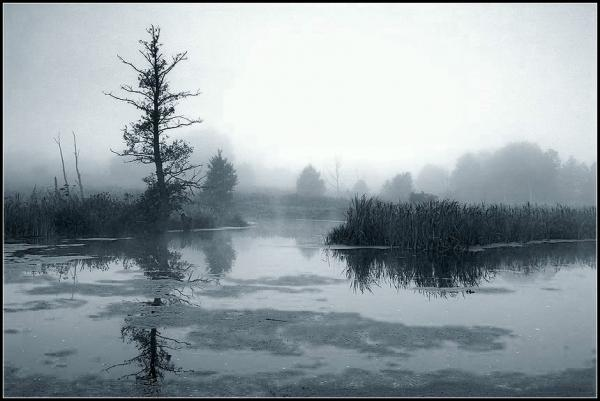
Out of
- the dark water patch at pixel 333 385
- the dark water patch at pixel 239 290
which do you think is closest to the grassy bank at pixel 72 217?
the dark water patch at pixel 239 290

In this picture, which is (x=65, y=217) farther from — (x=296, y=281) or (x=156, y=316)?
(x=156, y=316)

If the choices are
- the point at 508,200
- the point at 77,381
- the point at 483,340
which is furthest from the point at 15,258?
the point at 508,200

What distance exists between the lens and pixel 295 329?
720 centimetres

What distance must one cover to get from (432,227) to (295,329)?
39.1 ft

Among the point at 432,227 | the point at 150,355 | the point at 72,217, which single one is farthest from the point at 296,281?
the point at 72,217

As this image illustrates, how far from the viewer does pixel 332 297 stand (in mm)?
9672

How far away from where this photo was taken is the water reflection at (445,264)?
1148 centimetres

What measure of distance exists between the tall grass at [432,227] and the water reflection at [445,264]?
109cm

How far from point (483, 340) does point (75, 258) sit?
11743mm

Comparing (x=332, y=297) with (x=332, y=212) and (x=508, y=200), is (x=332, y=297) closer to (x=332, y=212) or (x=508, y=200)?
(x=332, y=212)

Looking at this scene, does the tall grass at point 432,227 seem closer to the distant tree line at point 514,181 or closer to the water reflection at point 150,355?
the water reflection at point 150,355

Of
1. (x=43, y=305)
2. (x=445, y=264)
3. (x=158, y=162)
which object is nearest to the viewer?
(x=43, y=305)

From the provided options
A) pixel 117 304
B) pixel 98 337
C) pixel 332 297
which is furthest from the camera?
pixel 332 297

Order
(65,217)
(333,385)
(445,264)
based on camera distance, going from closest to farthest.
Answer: (333,385) → (445,264) → (65,217)
